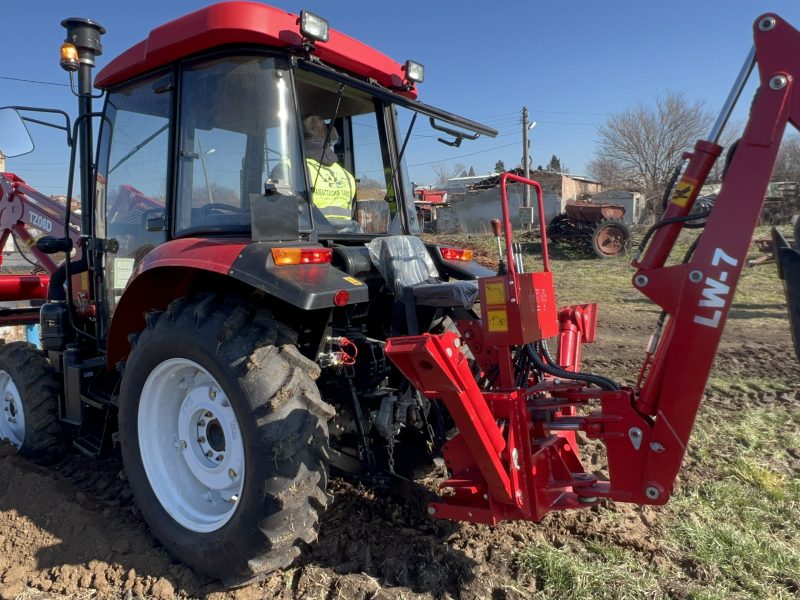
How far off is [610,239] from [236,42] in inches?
544

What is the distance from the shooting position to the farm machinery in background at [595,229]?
1508cm

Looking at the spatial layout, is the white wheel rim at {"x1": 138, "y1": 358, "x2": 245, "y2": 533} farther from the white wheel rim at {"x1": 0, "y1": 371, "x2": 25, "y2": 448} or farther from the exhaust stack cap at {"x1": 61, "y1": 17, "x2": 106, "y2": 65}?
the exhaust stack cap at {"x1": 61, "y1": 17, "x2": 106, "y2": 65}

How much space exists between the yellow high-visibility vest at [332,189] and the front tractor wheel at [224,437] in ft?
2.64

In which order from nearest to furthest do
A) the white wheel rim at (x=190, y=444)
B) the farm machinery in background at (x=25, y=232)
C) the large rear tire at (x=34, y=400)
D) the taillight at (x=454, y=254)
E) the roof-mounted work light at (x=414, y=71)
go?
the white wheel rim at (x=190, y=444), the roof-mounted work light at (x=414, y=71), the taillight at (x=454, y=254), the large rear tire at (x=34, y=400), the farm machinery in background at (x=25, y=232)

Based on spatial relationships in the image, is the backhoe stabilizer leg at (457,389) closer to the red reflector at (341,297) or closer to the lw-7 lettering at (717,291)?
the red reflector at (341,297)

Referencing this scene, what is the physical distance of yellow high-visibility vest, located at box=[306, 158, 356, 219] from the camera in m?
3.07

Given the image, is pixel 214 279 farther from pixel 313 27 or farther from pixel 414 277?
pixel 313 27

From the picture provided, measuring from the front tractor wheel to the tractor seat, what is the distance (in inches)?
23.4

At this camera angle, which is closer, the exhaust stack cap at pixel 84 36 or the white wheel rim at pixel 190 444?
the white wheel rim at pixel 190 444

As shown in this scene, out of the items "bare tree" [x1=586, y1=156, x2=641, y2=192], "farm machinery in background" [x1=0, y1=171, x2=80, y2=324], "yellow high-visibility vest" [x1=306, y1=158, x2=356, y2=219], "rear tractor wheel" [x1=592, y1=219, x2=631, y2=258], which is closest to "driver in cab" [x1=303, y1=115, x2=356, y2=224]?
"yellow high-visibility vest" [x1=306, y1=158, x2=356, y2=219]

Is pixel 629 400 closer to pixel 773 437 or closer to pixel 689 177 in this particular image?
pixel 689 177

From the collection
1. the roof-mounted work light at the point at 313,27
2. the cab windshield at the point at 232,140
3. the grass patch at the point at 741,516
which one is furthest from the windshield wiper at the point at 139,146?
the grass patch at the point at 741,516

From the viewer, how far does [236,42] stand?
2732mm

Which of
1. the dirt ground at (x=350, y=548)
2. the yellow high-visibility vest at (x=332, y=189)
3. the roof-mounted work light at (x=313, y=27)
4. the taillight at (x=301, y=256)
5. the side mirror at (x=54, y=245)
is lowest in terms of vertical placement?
the dirt ground at (x=350, y=548)
